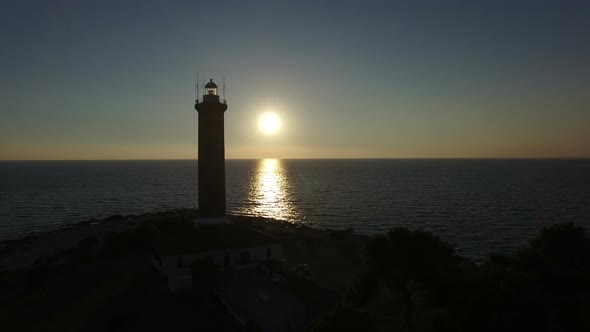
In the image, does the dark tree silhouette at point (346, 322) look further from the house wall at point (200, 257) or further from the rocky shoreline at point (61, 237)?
the rocky shoreline at point (61, 237)

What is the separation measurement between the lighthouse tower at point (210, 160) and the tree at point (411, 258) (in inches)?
657

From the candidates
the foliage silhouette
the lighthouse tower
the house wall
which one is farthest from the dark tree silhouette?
the lighthouse tower

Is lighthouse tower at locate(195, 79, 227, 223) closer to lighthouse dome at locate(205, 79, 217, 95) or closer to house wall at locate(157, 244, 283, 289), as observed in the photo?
lighthouse dome at locate(205, 79, 217, 95)

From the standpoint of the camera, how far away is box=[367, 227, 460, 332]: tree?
17.5 m

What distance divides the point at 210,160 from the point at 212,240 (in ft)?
22.4

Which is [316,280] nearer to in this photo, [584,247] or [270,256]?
[270,256]

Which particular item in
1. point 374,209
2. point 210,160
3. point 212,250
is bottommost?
point 374,209

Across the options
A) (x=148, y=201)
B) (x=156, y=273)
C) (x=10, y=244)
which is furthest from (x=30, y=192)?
(x=156, y=273)

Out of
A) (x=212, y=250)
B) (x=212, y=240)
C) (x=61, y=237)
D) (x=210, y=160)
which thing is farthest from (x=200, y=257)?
(x=61, y=237)

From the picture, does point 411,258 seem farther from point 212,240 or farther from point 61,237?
point 61,237

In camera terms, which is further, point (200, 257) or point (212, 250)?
point (212, 250)

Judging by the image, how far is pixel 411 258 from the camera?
58.1 ft

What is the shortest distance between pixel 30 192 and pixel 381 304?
127704 mm

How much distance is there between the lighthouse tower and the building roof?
1682 mm
